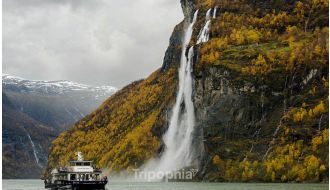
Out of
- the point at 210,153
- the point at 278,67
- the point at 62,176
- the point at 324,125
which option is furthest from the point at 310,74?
the point at 62,176

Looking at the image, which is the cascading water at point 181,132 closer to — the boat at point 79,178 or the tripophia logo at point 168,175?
the tripophia logo at point 168,175

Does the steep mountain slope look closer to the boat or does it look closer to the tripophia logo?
the tripophia logo

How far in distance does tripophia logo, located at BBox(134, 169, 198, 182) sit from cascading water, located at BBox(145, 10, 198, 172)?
1348mm

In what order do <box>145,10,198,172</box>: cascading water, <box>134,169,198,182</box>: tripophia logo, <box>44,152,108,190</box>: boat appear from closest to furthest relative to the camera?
<box>44,152,108,190</box>: boat
<box>134,169,198,182</box>: tripophia logo
<box>145,10,198,172</box>: cascading water

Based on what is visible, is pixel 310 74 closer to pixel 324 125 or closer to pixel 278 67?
pixel 278 67

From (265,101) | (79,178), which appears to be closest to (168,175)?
(265,101)

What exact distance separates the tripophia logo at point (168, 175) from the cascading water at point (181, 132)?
1.35 meters

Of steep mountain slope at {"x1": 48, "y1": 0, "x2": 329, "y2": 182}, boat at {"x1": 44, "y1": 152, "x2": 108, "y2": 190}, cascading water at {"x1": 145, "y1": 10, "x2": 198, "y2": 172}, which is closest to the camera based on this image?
boat at {"x1": 44, "y1": 152, "x2": 108, "y2": 190}

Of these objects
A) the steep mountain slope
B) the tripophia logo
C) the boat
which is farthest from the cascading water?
the boat

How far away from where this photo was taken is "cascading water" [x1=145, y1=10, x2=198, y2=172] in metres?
171

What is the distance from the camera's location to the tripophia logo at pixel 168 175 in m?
159

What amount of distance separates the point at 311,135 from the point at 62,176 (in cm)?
5675

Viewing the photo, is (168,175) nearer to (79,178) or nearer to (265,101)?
(265,101)

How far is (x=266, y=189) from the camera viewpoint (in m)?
103
